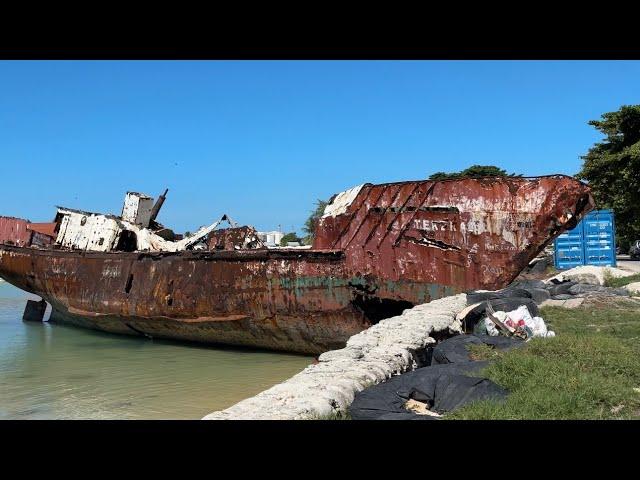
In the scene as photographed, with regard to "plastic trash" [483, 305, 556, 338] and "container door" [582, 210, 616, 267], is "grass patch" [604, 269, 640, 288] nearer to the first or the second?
"container door" [582, 210, 616, 267]

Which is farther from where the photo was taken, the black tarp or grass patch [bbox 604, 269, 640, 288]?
grass patch [bbox 604, 269, 640, 288]

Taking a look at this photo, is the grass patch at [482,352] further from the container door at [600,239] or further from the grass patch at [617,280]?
the container door at [600,239]

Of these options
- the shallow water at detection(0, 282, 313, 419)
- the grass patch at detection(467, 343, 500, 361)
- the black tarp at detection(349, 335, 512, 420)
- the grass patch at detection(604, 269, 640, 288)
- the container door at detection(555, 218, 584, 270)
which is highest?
the container door at detection(555, 218, 584, 270)

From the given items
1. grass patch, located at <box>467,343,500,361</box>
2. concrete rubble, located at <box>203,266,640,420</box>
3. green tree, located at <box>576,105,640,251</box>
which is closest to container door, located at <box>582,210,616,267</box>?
green tree, located at <box>576,105,640,251</box>

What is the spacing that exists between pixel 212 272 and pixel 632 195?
1673cm

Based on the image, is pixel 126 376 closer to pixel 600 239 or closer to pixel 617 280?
pixel 617 280

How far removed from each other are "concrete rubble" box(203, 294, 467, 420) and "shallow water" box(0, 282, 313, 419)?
2.60 meters

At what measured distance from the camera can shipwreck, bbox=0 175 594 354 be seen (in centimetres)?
917

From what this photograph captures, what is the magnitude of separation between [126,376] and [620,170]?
19.8 meters

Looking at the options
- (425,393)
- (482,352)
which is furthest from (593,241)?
(425,393)

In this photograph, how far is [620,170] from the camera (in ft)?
70.9
